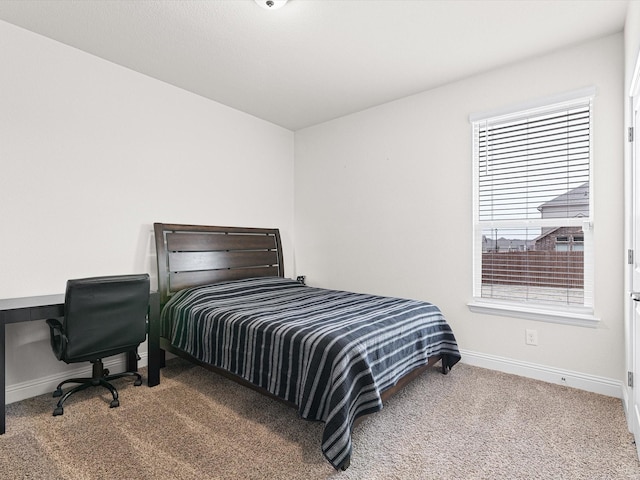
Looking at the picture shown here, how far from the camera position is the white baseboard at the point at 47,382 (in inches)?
94.6

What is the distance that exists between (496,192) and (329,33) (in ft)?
6.14

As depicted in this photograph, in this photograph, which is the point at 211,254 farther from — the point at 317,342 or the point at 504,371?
the point at 504,371

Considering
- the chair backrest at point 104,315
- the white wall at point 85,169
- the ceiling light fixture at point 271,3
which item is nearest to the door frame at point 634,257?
the ceiling light fixture at point 271,3

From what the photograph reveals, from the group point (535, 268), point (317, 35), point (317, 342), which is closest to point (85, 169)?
point (317, 35)

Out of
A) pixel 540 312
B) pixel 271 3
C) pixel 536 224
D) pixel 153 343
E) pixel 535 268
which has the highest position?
pixel 271 3

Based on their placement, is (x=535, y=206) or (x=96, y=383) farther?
(x=535, y=206)

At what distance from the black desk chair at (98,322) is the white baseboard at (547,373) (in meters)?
2.70

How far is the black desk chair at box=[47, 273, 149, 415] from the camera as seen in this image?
2170 mm

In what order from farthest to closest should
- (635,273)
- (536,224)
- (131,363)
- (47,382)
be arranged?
(131,363)
(536,224)
(47,382)
(635,273)

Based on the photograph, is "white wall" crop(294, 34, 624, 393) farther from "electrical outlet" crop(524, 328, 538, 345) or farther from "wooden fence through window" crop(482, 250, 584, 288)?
"wooden fence through window" crop(482, 250, 584, 288)

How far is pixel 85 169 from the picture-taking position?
2732mm

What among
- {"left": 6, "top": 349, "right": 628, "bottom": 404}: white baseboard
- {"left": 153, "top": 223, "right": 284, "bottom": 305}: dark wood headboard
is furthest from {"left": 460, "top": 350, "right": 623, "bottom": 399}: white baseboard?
{"left": 153, "top": 223, "right": 284, "bottom": 305}: dark wood headboard

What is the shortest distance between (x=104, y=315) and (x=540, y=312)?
3148 millimetres

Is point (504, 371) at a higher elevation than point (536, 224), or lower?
lower
